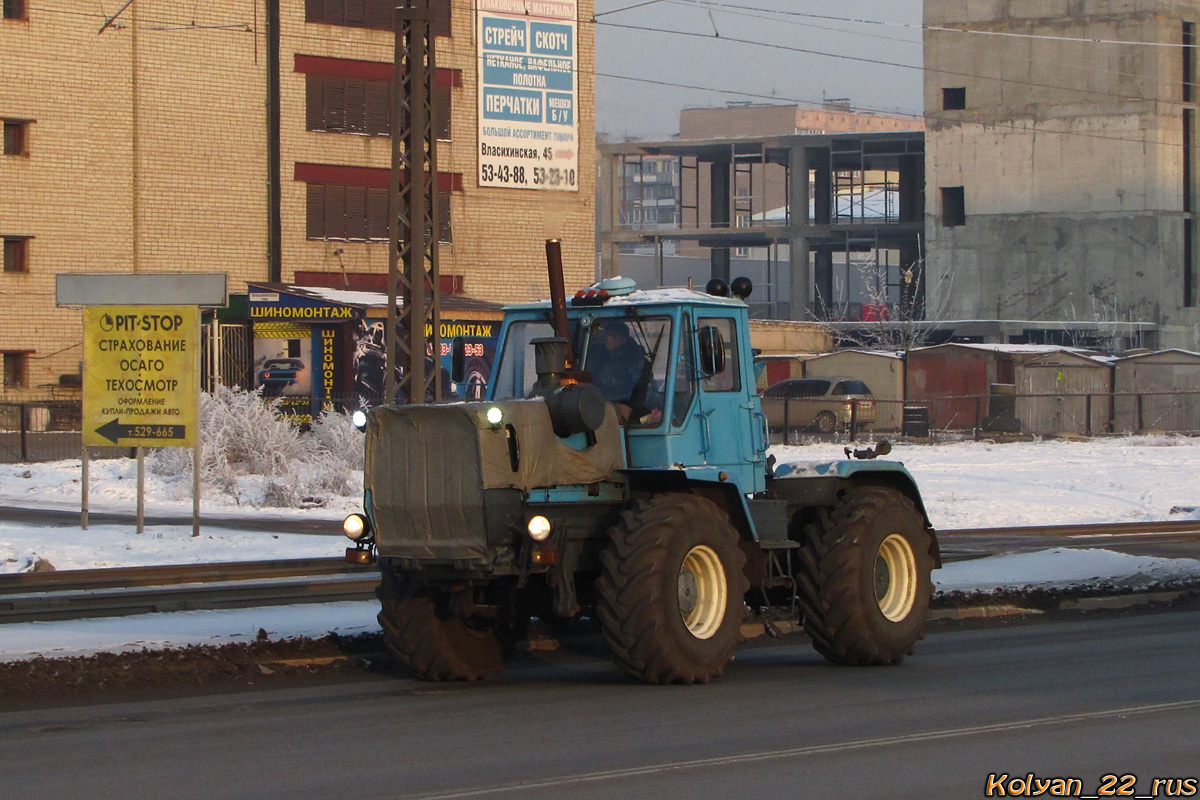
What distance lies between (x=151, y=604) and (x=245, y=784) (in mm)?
6957

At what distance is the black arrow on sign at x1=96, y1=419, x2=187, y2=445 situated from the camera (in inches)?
847

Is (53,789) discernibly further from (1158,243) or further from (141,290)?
(1158,243)

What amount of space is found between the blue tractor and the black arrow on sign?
11330 millimetres

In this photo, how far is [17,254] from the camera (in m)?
49.2

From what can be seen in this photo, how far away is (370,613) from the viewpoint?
43.4 feet

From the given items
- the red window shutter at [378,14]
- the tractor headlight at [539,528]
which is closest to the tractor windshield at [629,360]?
the tractor headlight at [539,528]

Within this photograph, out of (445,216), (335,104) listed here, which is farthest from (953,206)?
(335,104)

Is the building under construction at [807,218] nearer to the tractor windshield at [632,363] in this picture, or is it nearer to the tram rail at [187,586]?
the tram rail at [187,586]

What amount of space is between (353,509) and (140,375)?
6593 mm

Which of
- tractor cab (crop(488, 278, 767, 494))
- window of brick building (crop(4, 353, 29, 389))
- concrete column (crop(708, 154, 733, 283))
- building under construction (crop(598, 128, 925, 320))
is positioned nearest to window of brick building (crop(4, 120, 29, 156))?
window of brick building (crop(4, 353, 29, 389))

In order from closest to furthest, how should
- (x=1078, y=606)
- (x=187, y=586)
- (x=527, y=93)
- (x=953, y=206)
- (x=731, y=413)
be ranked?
1. (x=731, y=413)
2. (x=1078, y=606)
3. (x=187, y=586)
4. (x=527, y=93)
5. (x=953, y=206)

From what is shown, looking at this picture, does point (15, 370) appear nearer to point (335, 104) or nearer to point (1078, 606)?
point (335, 104)

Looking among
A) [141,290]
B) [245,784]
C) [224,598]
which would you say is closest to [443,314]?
[141,290]

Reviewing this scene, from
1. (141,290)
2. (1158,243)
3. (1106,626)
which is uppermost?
(1158,243)
